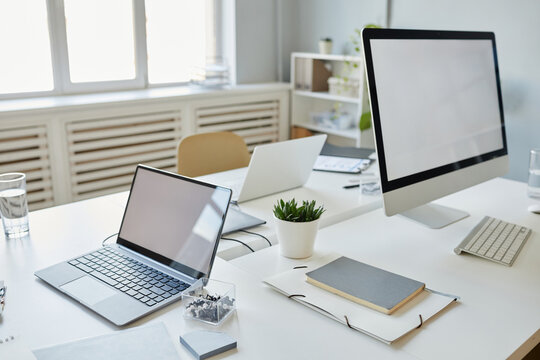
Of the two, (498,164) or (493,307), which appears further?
(498,164)

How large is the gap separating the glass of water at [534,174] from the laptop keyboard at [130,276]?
1.32 metres

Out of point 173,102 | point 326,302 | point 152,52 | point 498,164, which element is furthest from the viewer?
point 152,52

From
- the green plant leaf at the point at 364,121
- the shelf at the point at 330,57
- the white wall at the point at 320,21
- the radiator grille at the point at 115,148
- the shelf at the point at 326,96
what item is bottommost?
the radiator grille at the point at 115,148

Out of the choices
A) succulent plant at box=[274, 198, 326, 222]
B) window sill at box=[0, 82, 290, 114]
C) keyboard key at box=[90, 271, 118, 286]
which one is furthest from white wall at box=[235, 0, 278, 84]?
keyboard key at box=[90, 271, 118, 286]

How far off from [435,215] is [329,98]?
7.08 ft

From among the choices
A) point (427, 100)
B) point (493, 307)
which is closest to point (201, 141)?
point (427, 100)

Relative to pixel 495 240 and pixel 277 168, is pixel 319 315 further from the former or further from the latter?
pixel 277 168

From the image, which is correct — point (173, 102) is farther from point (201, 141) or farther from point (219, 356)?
point (219, 356)

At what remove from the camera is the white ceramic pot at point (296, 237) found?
1.32 meters

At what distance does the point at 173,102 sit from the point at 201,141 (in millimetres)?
1188

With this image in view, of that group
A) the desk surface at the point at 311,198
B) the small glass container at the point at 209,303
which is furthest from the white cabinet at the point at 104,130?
the small glass container at the point at 209,303

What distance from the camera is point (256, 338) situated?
1.00 m

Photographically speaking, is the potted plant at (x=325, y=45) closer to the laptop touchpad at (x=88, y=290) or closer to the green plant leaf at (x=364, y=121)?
the green plant leaf at (x=364, y=121)

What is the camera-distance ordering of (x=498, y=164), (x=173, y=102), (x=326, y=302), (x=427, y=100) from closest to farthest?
Result: (x=326, y=302), (x=427, y=100), (x=498, y=164), (x=173, y=102)
